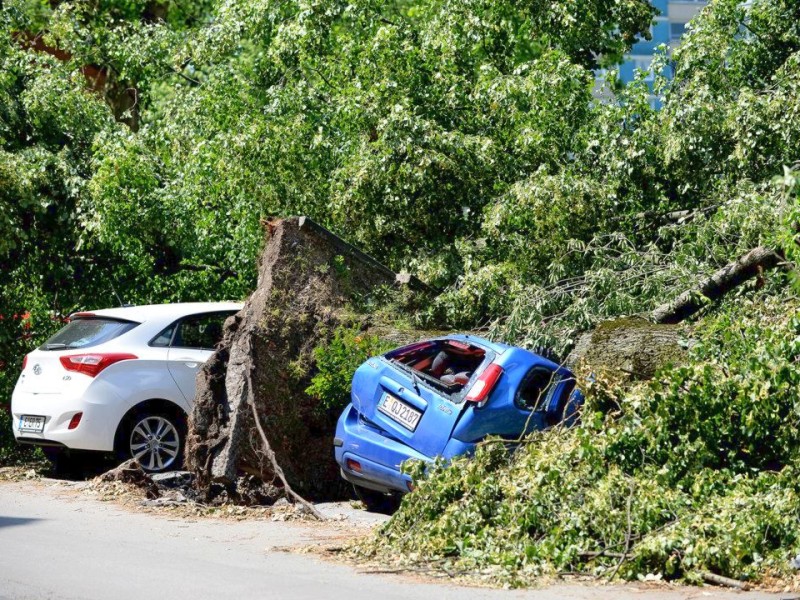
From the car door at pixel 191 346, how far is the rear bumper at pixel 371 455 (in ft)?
7.63

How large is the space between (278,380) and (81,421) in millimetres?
2109

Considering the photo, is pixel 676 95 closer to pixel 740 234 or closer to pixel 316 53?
pixel 740 234

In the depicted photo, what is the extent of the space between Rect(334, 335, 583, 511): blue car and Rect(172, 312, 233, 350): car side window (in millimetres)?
2559

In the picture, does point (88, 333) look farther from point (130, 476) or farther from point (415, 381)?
point (415, 381)

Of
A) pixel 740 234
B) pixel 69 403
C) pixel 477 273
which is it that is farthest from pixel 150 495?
pixel 740 234

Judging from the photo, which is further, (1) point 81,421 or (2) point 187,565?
(1) point 81,421

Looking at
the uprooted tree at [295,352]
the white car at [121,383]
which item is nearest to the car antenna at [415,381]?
the uprooted tree at [295,352]

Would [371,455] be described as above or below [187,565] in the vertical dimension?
above

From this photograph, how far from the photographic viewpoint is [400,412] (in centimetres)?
948

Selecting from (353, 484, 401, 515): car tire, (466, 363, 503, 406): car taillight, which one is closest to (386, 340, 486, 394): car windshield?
(466, 363, 503, 406): car taillight

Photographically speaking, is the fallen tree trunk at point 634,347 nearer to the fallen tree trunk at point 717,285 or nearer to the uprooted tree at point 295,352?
the uprooted tree at point 295,352

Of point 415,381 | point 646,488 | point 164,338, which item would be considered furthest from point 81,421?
point 646,488

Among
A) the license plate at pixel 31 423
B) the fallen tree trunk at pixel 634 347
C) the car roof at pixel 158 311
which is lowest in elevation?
the license plate at pixel 31 423

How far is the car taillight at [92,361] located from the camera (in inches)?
452
